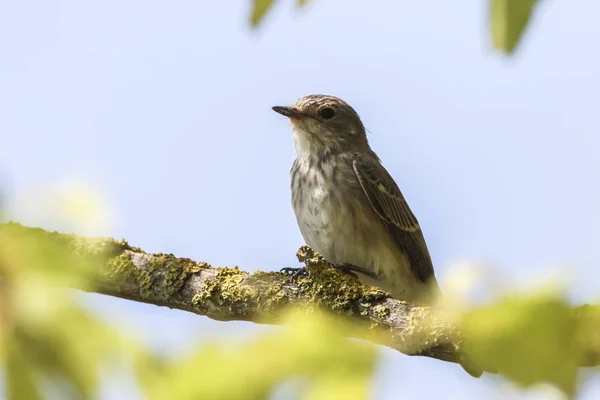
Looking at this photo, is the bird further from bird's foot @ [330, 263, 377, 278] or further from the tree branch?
the tree branch

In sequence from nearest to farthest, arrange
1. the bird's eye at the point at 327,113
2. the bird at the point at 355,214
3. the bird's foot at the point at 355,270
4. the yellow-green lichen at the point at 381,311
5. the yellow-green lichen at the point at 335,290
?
the yellow-green lichen at the point at 381,311 < the yellow-green lichen at the point at 335,290 < the bird's foot at the point at 355,270 < the bird at the point at 355,214 < the bird's eye at the point at 327,113

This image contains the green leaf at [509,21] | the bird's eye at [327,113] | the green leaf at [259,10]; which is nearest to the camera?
the green leaf at [509,21]

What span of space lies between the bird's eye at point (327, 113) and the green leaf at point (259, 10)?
6.40 meters

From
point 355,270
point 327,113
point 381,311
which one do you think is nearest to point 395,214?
point 355,270

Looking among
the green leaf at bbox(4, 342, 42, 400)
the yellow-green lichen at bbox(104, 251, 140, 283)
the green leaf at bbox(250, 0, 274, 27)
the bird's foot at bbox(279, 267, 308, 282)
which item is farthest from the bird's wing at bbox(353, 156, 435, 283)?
the green leaf at bbox(4, 342, 42, 400)

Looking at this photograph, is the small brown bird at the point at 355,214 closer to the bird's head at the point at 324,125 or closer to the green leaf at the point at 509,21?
the bird's head at the point at 324,125

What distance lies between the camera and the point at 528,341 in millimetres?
1049

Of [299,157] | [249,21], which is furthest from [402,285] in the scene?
[249,21]

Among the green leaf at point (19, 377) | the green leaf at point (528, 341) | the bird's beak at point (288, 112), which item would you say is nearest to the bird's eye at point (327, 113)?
the bird's beak at point (288, 112)

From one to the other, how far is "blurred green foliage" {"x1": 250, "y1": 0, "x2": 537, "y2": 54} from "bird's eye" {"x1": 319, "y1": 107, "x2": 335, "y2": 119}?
6.47 m

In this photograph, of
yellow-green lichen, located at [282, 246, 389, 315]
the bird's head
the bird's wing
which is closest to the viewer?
yellow-green lichen, located at [282, 246, 389, 315]

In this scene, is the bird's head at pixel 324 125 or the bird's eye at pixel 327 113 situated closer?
the bird's head at pixel 324 125

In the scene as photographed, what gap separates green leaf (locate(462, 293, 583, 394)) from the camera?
1.02 metres

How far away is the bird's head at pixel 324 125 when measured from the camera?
293 inches
